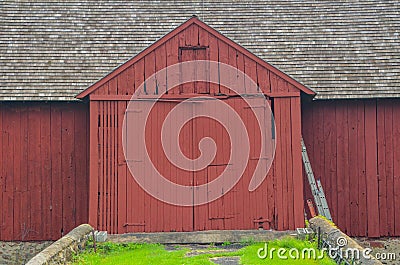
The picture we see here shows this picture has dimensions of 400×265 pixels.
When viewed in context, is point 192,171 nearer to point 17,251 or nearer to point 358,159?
point 358,159

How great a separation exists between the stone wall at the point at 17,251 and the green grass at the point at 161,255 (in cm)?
384

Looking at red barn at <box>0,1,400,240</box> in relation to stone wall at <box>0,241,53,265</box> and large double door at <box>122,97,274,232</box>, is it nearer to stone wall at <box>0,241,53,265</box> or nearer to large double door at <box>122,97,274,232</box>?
large double door at <box>122,97,274,232</box>

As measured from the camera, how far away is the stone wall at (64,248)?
386 inches

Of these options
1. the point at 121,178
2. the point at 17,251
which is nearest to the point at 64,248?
the point at 121,178

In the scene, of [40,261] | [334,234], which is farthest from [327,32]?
[40,261]

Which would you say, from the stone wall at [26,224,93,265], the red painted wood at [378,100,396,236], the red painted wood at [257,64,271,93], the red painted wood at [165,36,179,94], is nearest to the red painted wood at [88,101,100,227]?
the stone wall at [26,224,93,265]

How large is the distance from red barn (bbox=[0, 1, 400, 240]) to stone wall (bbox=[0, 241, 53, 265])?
213 mm

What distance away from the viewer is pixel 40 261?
9.59 metres

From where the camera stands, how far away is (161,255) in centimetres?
1197

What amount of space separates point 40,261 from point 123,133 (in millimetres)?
5043

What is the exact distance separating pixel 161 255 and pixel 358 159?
22.6 ft

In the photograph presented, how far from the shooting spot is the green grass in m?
11.0

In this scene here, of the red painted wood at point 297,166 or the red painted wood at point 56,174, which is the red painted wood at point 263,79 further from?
the red painted wood at point 56,174


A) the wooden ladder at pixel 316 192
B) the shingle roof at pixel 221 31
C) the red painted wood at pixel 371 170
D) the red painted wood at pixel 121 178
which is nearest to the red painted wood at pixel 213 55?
the red painted wood at pixel 121 178
